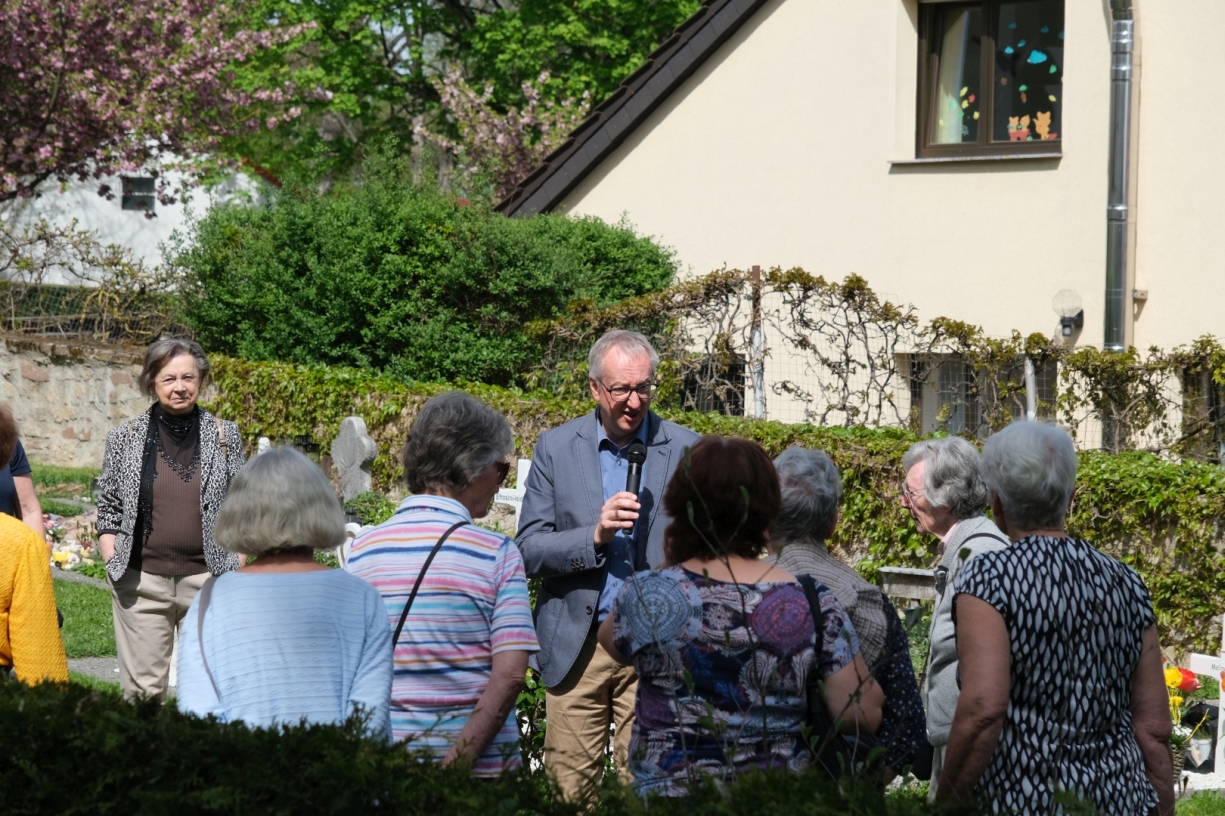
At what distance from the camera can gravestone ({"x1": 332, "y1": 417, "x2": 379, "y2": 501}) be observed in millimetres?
11406

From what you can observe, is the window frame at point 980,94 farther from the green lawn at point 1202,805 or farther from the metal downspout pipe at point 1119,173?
the green lawn at point 1202,805

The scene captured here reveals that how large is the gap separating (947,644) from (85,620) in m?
6.62

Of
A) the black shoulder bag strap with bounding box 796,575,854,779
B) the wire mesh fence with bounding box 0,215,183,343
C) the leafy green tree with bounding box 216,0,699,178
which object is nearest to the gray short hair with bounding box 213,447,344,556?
the black shoulder bag strap with bounding box 796,575,854,779

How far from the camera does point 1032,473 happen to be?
126 inches

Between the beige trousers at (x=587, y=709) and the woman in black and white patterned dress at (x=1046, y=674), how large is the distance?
5.00ft

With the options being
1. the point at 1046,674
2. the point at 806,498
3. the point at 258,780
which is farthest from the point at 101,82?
the point at 1046,674

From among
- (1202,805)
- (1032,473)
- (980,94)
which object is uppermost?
(980,94)

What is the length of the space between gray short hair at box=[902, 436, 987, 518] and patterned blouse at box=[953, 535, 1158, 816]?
2.97 ft

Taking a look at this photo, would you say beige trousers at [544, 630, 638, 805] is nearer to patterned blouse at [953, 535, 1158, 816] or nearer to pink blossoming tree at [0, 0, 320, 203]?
patterned blouse at [953, 535, 1158, 816]

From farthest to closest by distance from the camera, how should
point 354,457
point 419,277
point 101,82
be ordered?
1. point 101,82
2. point 419,277
3. point 354,457

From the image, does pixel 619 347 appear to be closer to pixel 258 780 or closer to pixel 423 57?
pixel 258 780

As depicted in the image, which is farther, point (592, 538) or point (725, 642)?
point (592, 538)

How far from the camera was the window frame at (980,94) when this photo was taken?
1197cm

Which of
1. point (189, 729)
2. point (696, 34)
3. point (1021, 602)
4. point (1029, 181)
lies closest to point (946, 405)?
point (1029, 181)
